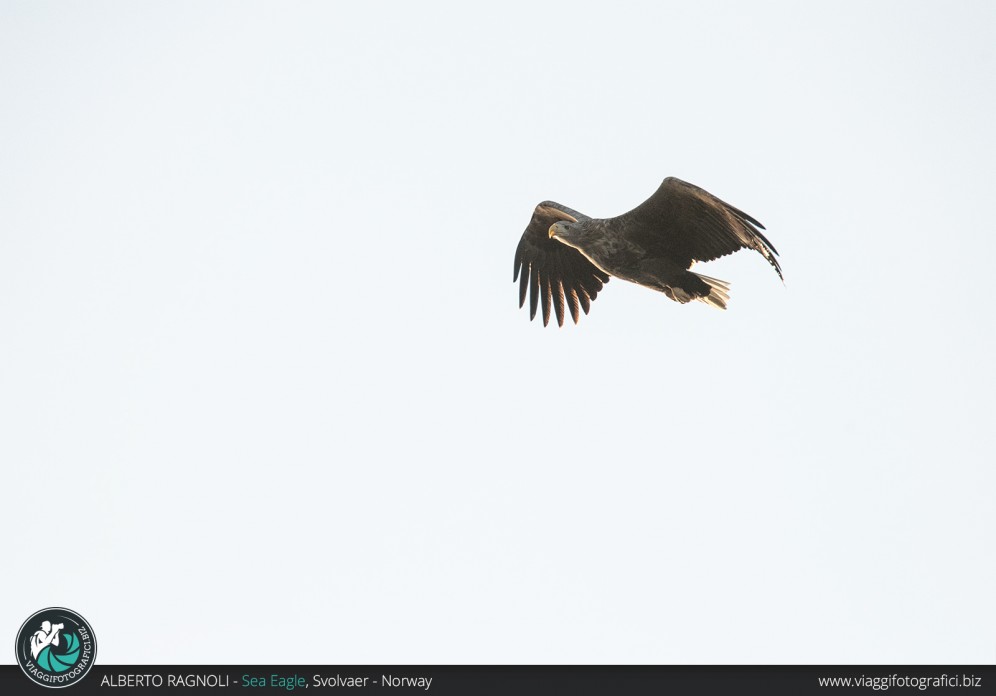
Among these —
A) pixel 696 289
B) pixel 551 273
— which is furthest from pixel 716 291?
pixel 551 273

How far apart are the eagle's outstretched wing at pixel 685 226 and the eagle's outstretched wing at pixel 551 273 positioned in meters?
1.79

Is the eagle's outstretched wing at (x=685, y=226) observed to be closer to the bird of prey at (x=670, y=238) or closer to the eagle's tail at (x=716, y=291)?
the bird of prey at (x=670, y=238)

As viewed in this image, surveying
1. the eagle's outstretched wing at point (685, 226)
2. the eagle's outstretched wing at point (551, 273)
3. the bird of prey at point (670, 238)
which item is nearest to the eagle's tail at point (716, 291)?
the bird of prey at point (670, 238)

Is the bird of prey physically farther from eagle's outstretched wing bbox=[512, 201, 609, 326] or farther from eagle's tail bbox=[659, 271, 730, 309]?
eagle's outstretched wing bbox=[512, 201, 609, 326]

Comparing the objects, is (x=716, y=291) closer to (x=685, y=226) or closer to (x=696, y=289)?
(x=696, y=289)

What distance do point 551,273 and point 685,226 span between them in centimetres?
246

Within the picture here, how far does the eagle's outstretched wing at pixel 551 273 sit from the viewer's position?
11.5 metres

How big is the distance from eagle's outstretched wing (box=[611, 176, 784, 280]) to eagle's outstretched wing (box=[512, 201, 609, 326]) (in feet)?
5.87

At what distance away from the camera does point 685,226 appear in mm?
9500

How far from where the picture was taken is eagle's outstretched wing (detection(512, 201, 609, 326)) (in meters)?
11.5

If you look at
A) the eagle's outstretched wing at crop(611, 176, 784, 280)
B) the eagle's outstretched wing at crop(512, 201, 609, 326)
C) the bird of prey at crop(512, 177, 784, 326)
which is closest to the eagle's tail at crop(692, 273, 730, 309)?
the bird of prey at crop(512, 177, 784, 326)
